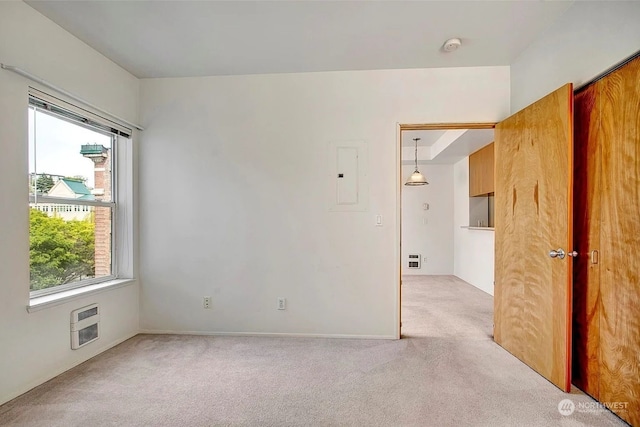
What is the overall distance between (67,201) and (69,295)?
725 millimetres

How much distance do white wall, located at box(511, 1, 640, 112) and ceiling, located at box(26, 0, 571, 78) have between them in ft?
0.35

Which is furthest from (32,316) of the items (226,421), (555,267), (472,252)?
(472,252)

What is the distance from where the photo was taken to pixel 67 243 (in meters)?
2.64

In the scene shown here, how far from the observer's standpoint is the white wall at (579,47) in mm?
1789

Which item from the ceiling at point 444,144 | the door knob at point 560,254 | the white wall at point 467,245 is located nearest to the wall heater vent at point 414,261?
the white wall at point 467,245

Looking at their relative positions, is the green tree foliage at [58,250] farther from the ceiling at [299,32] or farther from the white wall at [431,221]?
the white wall at [431,221]

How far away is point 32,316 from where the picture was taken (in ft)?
7.25

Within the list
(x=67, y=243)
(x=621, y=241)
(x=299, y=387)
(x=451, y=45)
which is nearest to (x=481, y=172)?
(x=451, y=45)

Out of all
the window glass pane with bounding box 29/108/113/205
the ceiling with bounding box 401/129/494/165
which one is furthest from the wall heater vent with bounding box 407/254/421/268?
the window glass pane with bounding box 29/108/113/205

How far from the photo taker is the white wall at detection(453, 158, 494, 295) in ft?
16.7

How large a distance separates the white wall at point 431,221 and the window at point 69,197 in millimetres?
5232

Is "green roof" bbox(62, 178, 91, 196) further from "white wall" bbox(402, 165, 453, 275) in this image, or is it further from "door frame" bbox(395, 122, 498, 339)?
"white wall" bbox(402, 165, 453, 275)

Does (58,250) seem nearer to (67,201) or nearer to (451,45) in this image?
(67,201)

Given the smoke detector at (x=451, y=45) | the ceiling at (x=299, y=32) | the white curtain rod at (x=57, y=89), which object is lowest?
the white curtain rod at (x=57, y=89)
